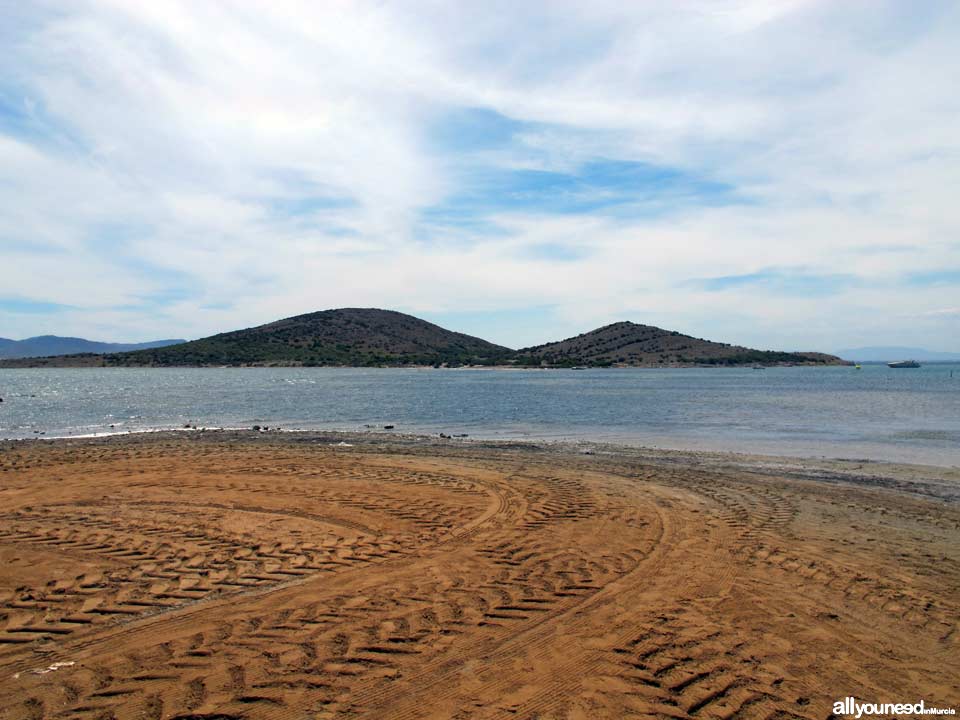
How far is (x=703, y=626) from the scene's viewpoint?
7.54m

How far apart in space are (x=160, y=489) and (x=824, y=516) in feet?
50.8

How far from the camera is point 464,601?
8.09 m

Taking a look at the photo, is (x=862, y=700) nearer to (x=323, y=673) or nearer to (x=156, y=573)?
(x=323, y=673)

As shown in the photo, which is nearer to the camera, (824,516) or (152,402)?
(824,516)

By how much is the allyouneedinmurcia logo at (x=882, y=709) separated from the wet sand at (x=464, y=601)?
11 cm

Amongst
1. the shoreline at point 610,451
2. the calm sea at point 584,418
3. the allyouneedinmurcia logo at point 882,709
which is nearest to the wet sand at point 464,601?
the allyouneedinmurcia logo at point 882,709

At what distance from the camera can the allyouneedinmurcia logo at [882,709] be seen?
5.90 meters

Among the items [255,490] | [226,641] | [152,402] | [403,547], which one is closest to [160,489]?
[255,490]

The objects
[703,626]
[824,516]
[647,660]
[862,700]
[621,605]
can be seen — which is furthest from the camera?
[824,516]

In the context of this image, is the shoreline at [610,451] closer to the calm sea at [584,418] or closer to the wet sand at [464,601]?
the calm sea at [584,418]

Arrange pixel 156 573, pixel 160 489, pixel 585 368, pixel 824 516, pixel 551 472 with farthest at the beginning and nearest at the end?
pixel 585 368
pixel 551 472
pixel 160 489
pixel 824 516
pixel 156 573

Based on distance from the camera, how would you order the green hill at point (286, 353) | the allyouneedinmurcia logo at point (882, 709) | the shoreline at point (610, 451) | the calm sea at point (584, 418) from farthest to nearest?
1. the green hill at point (286, 353)
2. the calm sea at point (584, 418)
3. the shoreline at point (610, 451)
4. the allyouneedinmurcia logo at point (882, 709)

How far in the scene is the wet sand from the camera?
19.6 feet

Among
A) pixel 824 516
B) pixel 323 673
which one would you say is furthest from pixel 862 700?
pixel 824 516
